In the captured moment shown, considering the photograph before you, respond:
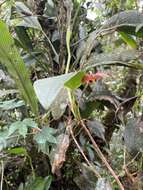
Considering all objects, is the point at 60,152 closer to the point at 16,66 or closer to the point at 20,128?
the point at 20,128

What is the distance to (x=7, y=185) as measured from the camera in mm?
1280

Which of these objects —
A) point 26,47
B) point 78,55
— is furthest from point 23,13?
point 78,55

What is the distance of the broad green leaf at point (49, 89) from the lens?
83 centimetres

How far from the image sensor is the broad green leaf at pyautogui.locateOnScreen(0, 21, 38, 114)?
105 cm

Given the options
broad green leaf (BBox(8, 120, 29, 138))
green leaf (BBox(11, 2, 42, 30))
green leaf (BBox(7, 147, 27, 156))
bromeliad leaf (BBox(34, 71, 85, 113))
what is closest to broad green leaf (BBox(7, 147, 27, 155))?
green leaf (BBox(7, 147, 27, 156))

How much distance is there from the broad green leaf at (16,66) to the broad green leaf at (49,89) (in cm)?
20

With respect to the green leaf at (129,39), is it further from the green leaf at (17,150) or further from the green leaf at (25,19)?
the green leaf at (17,150)

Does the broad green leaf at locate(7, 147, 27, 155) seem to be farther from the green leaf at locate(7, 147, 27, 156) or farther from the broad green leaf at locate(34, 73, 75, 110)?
the broad green leaf at locate(34, 73, 75, 110)

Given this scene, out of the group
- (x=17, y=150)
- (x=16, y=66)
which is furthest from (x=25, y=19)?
(x=17, y=150)

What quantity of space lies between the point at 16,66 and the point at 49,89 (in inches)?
9.9

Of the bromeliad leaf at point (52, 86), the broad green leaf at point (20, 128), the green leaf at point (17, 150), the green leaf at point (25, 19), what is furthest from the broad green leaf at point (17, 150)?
the green leaf at point (25, 19)

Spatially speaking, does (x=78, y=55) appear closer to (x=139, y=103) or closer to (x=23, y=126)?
(x=139, y=103)

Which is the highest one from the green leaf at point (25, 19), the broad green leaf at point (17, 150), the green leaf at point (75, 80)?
the green leaf at point (25, 19)

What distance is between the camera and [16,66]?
108cm
